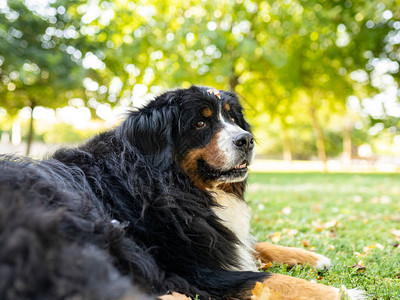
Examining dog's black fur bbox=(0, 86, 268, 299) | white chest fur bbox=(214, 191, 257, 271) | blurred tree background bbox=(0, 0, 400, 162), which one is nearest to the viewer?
dog's black fur bbox=(0, 86, 268, 299)

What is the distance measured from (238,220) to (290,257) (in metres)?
0.66

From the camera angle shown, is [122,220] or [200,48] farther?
[200,48]

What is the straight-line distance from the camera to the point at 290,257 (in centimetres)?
318

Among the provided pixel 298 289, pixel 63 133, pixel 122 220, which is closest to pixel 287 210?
pixel 298 289

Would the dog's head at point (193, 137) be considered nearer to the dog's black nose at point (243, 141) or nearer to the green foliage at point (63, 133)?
the dog's black nose at point (243, 141)

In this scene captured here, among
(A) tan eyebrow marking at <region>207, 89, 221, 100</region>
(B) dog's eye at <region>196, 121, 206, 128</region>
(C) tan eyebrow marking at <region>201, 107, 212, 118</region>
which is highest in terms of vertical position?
(A) tan eyebrow marking at <region>207, 89, 221, 100</region>

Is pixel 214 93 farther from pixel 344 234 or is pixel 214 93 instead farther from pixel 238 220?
pixel 344 234

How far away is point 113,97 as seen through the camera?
1708cm

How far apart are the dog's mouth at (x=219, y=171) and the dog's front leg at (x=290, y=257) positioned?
2.76 ft

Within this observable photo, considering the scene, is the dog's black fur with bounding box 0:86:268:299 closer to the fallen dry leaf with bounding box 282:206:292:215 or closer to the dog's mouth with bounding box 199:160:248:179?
the dog's mouth with bounding box 199:160:248:179

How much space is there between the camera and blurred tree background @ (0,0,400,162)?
13383 millimetres

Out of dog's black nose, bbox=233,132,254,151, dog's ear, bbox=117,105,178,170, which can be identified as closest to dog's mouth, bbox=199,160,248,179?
dog's black nose, bbox=233,132,254,151

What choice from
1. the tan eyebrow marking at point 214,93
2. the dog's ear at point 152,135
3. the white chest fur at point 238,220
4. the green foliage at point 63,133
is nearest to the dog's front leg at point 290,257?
the white chest fur at point 238,220

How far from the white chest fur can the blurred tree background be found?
1032 centimetres
